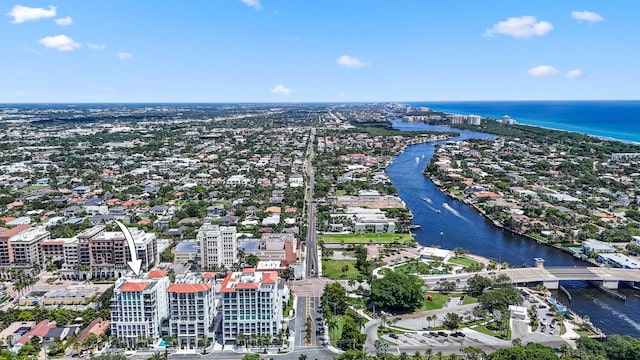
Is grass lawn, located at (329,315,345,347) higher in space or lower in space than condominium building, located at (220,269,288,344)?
lower

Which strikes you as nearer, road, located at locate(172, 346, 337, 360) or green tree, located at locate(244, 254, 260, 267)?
road, located at locate(172, 346, 337, 360)

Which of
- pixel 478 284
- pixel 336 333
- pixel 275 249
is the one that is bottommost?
pixel 336 333

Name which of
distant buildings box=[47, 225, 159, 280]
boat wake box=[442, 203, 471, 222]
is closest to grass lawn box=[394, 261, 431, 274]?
boat wake box=[442, 203, 471, 222]

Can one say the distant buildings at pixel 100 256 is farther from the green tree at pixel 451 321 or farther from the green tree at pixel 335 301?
the green tree at pixel 451 321

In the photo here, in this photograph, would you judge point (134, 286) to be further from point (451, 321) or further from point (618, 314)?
point (618, 314)

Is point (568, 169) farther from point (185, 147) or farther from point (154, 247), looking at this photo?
point (185, 147)

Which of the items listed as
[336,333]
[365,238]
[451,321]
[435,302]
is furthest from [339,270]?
[451,321]

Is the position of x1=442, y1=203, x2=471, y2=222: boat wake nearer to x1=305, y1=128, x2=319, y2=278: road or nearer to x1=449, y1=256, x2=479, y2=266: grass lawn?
x1=449, y1=256, x2=479, y2=266: grass lawn

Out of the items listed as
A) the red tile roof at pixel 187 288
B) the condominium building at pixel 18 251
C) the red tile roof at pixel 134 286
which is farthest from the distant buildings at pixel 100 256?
the red tile roof at pixel 187 288
